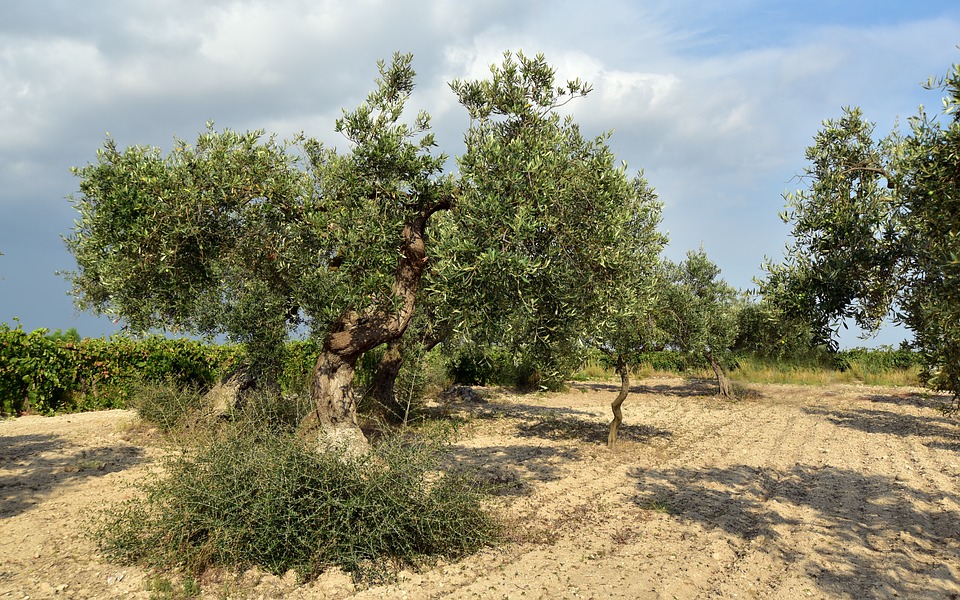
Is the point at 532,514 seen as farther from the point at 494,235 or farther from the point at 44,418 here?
the point at 44,418

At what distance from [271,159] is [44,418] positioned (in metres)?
12.2

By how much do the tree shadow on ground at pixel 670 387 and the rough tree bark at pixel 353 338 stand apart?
22.6 metres

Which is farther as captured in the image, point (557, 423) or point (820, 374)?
point (820, 374)

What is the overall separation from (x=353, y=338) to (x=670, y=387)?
27.6 m

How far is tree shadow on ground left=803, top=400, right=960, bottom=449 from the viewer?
1872cm

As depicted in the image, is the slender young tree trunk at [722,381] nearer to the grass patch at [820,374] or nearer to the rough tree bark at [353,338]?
the grass patch at [820,374]

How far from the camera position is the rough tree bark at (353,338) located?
41.4 ft

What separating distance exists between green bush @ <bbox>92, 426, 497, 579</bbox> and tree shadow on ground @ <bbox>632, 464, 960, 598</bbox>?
4.56m

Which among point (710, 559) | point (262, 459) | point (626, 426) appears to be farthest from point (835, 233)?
point (262, 459)

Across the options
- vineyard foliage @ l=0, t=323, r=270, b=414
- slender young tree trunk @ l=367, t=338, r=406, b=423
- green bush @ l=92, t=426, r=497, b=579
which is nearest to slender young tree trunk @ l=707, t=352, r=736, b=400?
slender young tree trunk @ l=367, t=338, r=406, b=423

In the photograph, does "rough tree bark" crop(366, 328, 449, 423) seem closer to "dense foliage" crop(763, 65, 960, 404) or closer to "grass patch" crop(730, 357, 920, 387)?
"dense foliage" crop(763, 65, 960, 404)

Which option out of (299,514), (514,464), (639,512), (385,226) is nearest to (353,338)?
(385,226)

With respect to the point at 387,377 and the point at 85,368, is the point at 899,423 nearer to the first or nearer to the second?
the point at 387,377

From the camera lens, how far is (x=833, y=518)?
34.3 feet
